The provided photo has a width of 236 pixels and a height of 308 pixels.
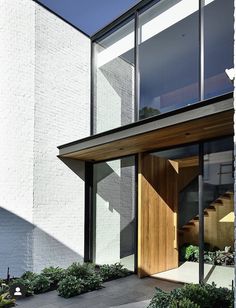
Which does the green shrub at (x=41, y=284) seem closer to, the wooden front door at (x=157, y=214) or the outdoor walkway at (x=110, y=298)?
the outdoor walkway at (x=110, y=298)

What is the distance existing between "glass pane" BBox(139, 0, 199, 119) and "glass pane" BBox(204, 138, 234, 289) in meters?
1.04

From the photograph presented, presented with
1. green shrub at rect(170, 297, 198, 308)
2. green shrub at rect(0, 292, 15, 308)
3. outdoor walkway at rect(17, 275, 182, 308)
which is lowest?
outdoor walkway at rect(17, 275, 182, 308)

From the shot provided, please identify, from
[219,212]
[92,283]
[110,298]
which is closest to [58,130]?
[92,283]

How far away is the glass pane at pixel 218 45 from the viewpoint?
16.8 feet

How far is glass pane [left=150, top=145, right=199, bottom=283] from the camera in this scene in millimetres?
6250

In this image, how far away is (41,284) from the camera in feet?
19.3

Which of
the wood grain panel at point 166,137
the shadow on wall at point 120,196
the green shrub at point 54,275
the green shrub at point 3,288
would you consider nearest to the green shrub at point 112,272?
the shadow on wall at point 120,196

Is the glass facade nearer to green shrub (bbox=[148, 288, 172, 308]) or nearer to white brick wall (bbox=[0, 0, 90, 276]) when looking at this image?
white brick wall (bbox=[0, 0, 90, 276])

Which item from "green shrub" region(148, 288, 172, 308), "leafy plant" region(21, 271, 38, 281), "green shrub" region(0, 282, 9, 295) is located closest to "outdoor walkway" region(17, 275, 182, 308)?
"green shrub" region(0, 282, 9, 295)

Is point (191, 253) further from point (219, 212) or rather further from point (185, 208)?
point (219, 212)

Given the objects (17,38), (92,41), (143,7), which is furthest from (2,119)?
(143,7)

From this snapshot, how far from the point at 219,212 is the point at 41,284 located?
3385 millimetres

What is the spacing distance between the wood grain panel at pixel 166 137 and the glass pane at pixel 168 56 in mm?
559

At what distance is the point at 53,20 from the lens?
7.41 meters
